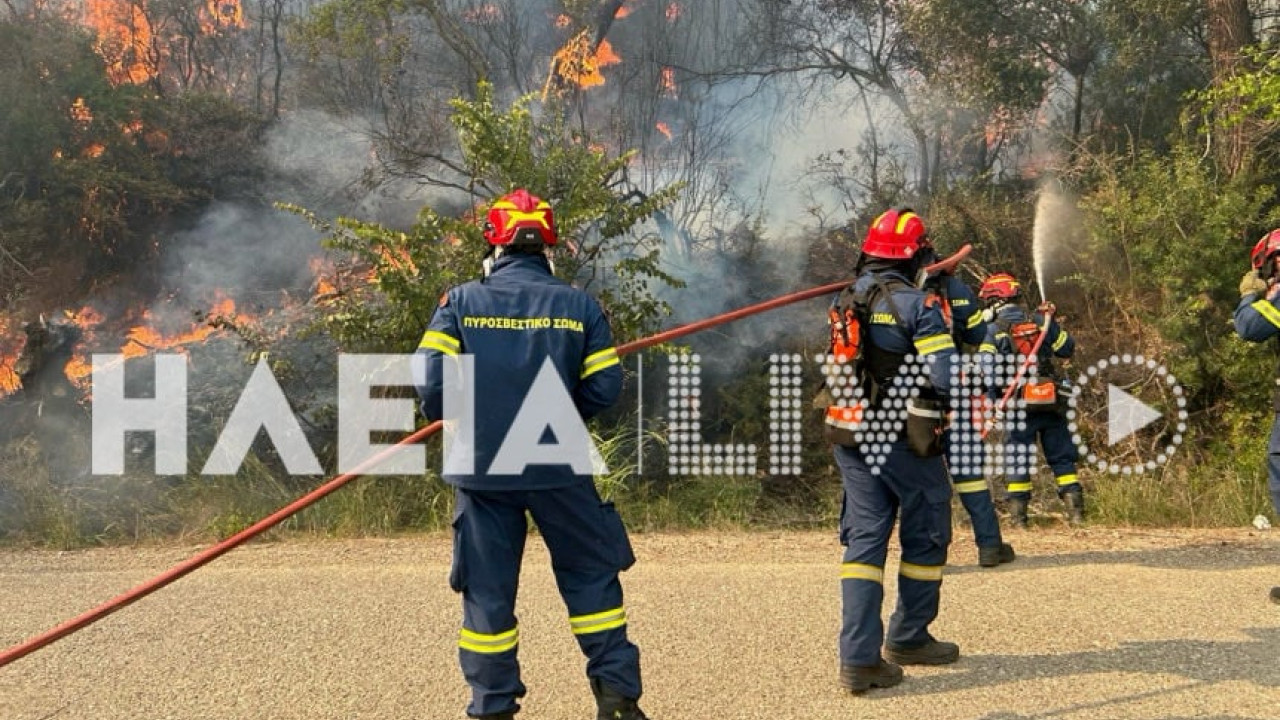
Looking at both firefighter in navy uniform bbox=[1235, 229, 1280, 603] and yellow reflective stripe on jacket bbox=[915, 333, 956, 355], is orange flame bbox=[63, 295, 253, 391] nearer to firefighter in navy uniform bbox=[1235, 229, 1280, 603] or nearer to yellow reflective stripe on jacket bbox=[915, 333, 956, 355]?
yellow reflective stripe on jacket bbox=[915, 333, 956, 355]

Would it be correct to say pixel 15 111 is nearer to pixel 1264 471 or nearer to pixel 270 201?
pixel 270 201

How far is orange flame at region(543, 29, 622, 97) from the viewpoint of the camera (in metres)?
14.6

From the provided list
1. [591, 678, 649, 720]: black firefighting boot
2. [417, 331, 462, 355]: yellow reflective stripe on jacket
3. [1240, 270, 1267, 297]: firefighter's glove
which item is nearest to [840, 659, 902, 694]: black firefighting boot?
[591, 678, 649, 720]: black firefighting boot

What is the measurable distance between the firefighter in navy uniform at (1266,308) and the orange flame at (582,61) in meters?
10.7

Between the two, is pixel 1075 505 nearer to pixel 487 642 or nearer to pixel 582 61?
pixel 487 642

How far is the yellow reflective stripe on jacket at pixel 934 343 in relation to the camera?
4031 mm

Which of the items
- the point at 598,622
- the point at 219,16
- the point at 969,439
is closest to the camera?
the point at 598,622

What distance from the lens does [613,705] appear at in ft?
11.8

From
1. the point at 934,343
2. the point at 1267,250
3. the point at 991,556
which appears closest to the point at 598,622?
the point at 934,343

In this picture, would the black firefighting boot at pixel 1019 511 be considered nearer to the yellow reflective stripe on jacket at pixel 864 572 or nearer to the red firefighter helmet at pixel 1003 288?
the red firefighter helmet at pixel 1003 288

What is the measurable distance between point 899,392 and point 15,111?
11816 millimetres

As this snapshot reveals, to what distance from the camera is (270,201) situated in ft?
45.3

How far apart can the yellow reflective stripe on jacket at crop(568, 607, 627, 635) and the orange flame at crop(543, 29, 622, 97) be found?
11.8 metres

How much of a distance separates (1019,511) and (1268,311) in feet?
9.93
